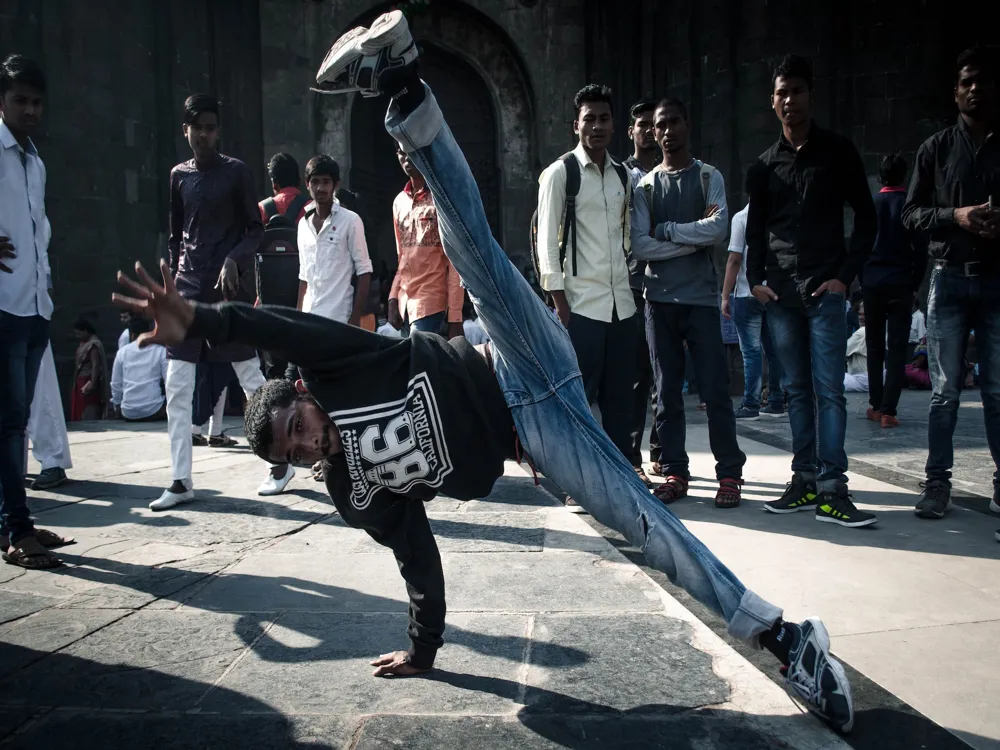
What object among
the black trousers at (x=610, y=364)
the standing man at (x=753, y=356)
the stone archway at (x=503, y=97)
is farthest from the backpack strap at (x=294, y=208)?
the stone archway at (x=503, y=97)

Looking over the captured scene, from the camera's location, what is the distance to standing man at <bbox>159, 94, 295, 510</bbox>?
456 centimetres

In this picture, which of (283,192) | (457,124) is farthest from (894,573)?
(457,124)

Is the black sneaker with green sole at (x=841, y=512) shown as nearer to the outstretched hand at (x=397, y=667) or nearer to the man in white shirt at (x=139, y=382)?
the outstretched hand at (x=397, y=667)

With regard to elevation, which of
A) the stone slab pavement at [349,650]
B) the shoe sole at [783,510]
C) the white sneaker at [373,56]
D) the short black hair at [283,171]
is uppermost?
the short black hair at [283,171]

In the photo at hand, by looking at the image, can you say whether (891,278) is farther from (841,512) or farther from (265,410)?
(265,410)

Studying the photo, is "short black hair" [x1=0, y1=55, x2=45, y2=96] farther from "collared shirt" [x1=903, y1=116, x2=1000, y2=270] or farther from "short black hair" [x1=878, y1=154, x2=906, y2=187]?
"short black hair" [x1=878, y1=154, x2=906, y2=187]

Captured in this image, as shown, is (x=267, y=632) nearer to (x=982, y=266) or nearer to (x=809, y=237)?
(x=809, y=237)

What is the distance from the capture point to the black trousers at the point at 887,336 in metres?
6.15

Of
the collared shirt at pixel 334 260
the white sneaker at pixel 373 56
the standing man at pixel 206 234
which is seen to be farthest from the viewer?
the collared shirt at pixel 334 260

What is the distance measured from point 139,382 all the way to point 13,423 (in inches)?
183

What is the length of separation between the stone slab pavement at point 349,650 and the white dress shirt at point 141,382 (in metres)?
4.21

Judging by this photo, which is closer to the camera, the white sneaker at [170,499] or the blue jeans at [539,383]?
the blue jeans at [539,383]

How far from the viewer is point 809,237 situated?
3936 millimetres

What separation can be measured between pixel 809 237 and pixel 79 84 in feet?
31.9
